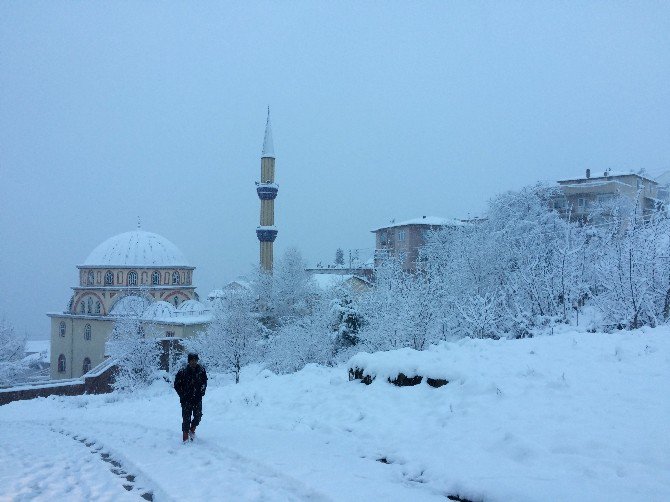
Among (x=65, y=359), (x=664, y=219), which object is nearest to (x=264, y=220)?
(x=65, y=359)

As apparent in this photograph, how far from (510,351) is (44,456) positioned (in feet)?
24.4

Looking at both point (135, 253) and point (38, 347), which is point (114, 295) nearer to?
point (135, 253)

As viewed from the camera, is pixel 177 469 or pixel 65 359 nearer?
pixel 177 469

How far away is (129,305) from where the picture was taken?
4850cm

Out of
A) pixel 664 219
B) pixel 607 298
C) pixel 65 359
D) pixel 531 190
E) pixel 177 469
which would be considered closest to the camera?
pixel 177 469

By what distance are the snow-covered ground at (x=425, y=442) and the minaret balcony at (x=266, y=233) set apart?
37.6 metres

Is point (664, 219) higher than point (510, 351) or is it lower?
higher

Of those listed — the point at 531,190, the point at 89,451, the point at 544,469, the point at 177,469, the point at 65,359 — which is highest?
the point at 531,190

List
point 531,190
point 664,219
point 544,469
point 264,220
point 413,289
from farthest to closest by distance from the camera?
point 264,220 → point 531,190 → point 413,289 → point 664,219 → point 544,469

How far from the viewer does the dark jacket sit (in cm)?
687

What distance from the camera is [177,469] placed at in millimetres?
5535

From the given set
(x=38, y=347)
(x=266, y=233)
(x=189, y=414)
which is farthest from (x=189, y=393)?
(x=38, y=347)

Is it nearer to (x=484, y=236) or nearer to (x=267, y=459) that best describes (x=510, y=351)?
(x=267, y=459)

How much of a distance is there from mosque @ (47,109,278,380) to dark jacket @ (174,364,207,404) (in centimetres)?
3777
